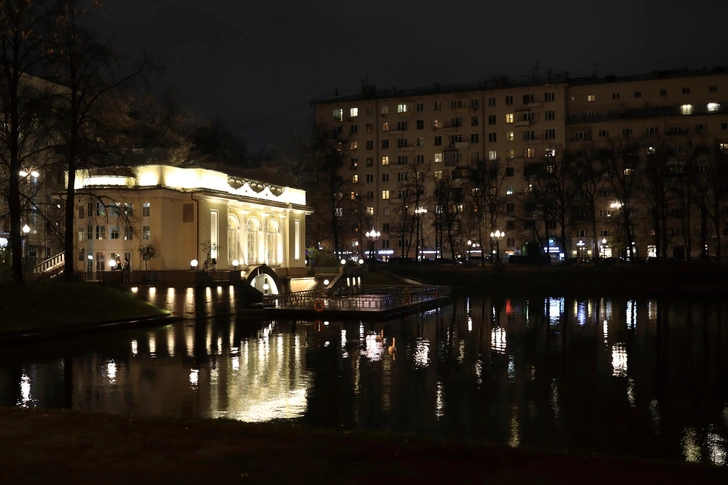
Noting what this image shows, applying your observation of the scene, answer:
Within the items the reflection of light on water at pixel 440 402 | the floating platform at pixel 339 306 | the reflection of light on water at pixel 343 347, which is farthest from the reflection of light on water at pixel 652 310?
the reflection of light on water at pixel 440 402

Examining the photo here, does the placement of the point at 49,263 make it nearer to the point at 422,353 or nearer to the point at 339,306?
the point at 339,306

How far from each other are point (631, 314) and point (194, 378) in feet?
102

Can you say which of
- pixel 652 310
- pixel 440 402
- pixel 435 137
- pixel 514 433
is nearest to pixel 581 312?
pixel 652 310

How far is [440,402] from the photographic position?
15000 mm

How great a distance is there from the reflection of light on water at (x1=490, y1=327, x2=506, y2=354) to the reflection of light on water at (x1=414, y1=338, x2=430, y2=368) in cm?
250

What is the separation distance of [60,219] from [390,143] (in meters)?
64.2

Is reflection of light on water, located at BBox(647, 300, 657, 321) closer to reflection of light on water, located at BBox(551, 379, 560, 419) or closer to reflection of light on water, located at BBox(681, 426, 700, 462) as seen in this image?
reflection of light on water, located at BBox(551, 379, 560, 419)

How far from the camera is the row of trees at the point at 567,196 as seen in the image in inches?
2810

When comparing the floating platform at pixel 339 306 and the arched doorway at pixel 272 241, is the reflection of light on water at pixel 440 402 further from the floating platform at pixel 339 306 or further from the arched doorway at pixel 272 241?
the arched doorway at pixel 272 241

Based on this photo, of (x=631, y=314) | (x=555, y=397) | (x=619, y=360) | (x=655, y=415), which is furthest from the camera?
(x=631, y=314)

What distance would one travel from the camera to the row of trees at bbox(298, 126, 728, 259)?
234 feet

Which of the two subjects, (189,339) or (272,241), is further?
(272,241)

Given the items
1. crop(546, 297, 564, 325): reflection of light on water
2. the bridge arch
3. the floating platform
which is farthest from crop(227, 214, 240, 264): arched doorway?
crop(546, 297, 564, 325): reflection of light on water

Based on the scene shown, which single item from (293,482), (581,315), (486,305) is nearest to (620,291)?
(486,305)
